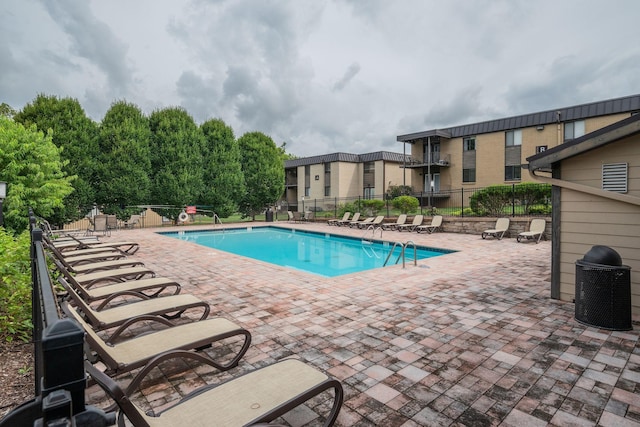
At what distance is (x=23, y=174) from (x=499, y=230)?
1677 cm

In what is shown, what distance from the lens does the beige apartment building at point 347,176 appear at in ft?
109

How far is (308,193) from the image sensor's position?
36938 mm

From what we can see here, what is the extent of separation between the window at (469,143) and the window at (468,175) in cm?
171

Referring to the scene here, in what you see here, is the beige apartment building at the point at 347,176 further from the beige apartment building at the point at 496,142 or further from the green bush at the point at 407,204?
the green bush at the point at 407,204

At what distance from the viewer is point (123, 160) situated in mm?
19828

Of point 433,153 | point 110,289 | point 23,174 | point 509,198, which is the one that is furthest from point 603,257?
point 433,153

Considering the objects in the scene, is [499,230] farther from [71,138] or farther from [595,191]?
[71,138]

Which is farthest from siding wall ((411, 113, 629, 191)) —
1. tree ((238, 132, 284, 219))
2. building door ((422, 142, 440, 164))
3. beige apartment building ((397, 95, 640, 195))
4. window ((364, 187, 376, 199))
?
tree ((238, 132, 284, 219))

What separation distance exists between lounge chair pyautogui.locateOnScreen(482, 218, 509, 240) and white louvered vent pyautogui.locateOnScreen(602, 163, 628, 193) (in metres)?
9.17

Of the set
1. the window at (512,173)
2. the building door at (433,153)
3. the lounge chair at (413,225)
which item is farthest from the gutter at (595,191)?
the building door at (433,153)

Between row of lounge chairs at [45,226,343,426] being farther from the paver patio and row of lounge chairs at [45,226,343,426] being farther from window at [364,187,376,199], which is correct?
window at [364,187,376,199]

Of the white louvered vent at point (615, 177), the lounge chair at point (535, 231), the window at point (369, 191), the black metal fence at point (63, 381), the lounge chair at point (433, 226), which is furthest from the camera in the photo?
the window at point (369, 191)

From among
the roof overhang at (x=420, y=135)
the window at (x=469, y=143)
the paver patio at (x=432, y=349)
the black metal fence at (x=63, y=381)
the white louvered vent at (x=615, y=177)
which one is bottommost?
the paver patio at (x=432, y=349)

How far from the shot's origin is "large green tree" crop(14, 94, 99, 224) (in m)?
17.7
